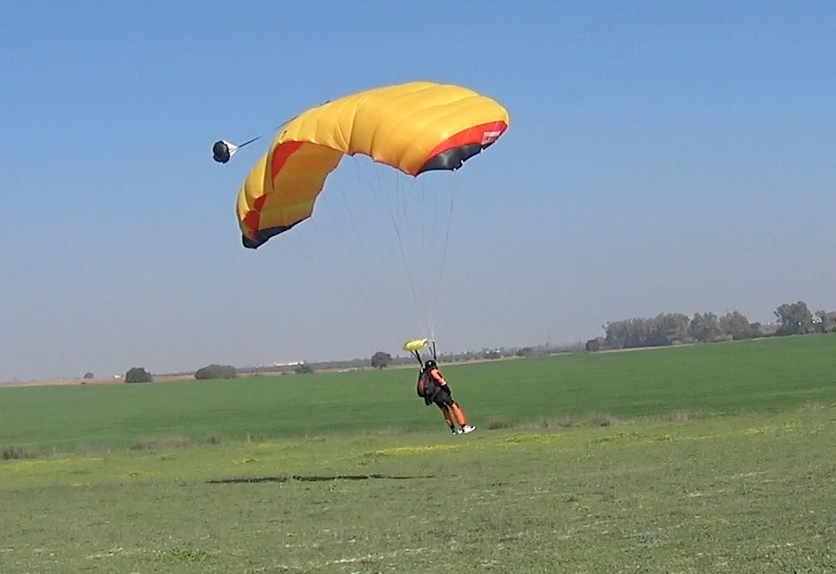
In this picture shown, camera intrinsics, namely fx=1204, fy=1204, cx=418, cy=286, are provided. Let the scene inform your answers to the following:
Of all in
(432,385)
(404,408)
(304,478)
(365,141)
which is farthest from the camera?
(404,408)

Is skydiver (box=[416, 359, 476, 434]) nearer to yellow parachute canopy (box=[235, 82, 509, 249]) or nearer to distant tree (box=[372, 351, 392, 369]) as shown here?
yellow parachute canopy (box=[235, 82, 509, 249])

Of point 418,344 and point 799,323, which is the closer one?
point 418,344

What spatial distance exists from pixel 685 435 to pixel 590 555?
13.8 metres

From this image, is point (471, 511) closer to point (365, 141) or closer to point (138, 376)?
point (365, 141)

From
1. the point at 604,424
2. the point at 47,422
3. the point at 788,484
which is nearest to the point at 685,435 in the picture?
the point at 604,424

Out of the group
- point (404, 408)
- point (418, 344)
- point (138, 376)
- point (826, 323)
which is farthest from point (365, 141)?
point (826, 323)

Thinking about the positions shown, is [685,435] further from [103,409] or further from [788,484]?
[103,409]

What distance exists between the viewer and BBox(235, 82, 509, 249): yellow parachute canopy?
12875 millimetres

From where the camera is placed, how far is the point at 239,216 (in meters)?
15.4

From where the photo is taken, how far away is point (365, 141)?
13.4m

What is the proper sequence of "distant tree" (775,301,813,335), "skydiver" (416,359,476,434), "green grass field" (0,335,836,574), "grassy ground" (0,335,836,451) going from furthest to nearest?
"distant tree" (775,301,813,335)
"grassy ground" (0,335,836,451)
"skydiver" (416,359,476,434)
"green grass field" (0,335,836,574)

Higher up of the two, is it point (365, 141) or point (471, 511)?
point (365, 141)

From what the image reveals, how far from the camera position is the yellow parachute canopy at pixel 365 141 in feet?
42.2

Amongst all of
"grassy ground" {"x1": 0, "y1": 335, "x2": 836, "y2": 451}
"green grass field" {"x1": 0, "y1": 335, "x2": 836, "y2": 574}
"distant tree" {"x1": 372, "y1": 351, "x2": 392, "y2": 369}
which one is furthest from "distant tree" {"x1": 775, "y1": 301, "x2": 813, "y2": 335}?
"green grass field" {"x1": 0, "y1": 335, "x2": 836, "y2": 574}
